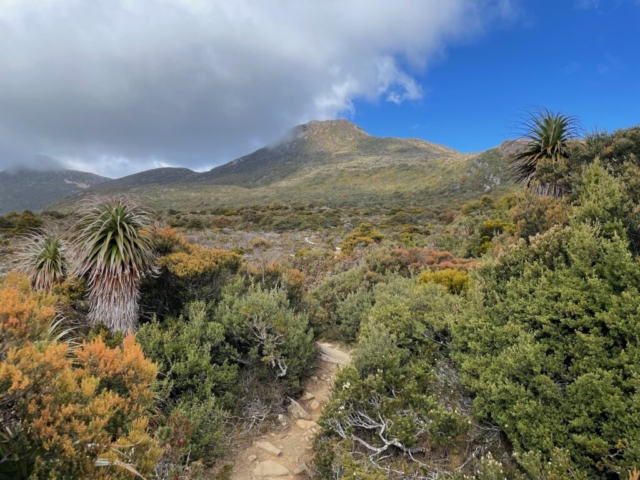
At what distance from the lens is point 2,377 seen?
6.15 ft

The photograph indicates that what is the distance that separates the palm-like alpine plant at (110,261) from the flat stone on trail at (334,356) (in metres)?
3.46

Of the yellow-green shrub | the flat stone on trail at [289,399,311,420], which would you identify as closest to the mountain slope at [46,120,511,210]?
the yellow-green shrub

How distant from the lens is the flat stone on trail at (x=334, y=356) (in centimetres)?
661

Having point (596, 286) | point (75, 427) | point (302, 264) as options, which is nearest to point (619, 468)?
point (596, 286)

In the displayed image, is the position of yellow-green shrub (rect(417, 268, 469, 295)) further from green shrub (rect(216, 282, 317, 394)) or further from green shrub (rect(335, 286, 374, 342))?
green shrub (rect(216, 282, 317, 394))

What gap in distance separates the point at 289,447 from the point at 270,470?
49cm

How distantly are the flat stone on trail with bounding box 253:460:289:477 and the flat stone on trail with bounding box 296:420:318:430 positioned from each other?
0.78 metres

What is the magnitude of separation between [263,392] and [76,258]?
3492 mm

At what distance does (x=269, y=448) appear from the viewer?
436 centimetres

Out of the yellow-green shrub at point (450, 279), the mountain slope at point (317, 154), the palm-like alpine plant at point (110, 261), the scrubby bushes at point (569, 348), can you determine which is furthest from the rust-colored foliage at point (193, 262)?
the mountain slope at point (317, 154)

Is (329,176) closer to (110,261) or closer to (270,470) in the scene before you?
(110,261)

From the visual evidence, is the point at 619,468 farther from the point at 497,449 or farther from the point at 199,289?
the point at 199,289

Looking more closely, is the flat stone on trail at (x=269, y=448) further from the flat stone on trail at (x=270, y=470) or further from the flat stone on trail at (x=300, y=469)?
the flat stone on trail at (x=300, y=469)

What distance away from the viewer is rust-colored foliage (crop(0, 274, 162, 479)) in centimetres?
201
